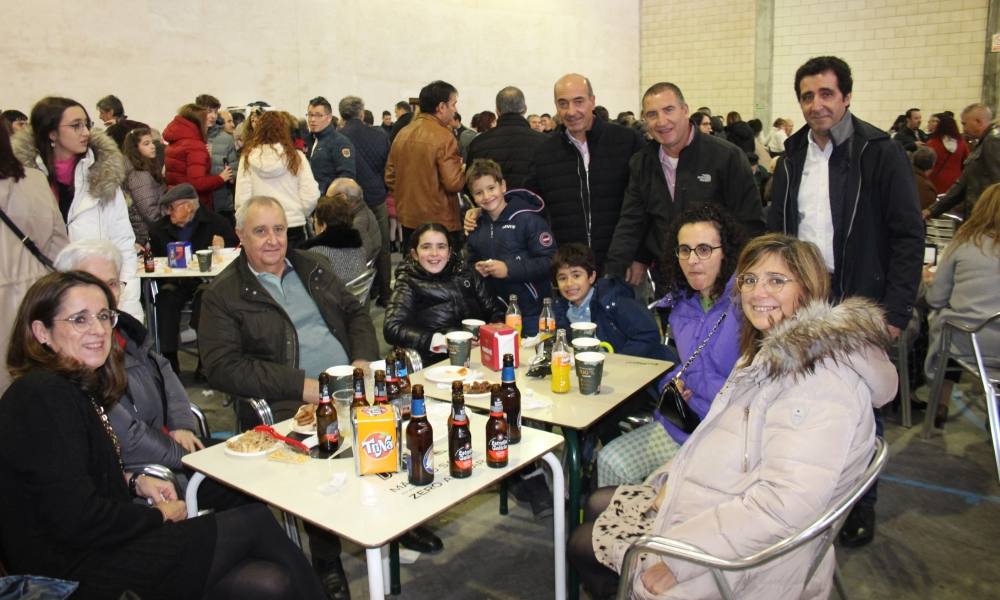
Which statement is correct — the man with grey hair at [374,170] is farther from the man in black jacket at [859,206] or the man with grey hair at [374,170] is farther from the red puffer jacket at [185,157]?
the man in black jacket at [859,206]

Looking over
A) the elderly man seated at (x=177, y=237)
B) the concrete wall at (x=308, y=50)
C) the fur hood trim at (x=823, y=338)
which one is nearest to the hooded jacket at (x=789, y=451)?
the fur hood trim at (x=823, y=338)

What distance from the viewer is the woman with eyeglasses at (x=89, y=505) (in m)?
1.78

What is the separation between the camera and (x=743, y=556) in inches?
68.5

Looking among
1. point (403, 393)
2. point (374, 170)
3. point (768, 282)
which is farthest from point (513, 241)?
point (374, 170)

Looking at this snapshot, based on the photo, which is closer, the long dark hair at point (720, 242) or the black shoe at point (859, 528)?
the long dark hair at point (720, 242)

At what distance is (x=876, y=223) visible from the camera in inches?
119

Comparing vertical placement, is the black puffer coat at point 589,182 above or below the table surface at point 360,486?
above

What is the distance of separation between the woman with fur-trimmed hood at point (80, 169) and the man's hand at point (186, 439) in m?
1.19

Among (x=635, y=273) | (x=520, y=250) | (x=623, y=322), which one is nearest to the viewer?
(x=623, y=322)

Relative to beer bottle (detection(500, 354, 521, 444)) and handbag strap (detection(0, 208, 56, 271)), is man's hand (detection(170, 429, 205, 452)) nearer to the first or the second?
handbag strap (detection(0, 208, 56, 271))

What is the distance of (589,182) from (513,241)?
529mm

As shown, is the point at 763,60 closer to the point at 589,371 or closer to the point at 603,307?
the point at 603,307

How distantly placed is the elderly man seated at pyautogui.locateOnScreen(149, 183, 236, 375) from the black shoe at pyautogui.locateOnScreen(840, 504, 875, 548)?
13.6ft

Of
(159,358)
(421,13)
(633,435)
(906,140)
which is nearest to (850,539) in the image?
(633,435)
